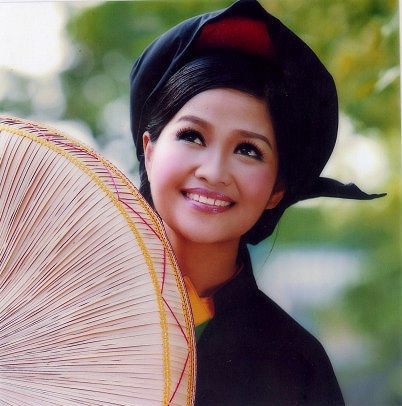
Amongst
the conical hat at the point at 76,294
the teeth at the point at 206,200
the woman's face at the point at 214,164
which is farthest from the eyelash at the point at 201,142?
the conical hat at the point at 76,294

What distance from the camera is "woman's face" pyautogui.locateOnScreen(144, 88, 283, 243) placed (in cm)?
120

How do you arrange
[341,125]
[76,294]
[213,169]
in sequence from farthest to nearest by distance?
[341,125], [213,169], [76,294]

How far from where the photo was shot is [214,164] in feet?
3.92

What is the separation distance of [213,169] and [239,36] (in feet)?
0.92

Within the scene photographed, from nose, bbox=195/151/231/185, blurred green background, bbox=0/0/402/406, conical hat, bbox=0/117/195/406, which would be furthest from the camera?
blurred green background, bbox=0/0/402/406

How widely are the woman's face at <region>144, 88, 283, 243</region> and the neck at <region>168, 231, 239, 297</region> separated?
0.03 meters

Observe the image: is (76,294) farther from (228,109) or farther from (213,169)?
(228,109)

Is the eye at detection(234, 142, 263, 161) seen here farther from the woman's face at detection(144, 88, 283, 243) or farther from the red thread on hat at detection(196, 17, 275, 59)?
the red thread on hat at detection(196, 17, 275, 59)

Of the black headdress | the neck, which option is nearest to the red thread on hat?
the black headdress

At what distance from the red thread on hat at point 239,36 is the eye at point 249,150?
188 mm

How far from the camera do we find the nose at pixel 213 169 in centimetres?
119

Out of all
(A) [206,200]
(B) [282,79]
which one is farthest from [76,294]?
(B) [282,79]

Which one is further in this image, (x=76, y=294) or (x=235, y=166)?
(x=235, y=166)

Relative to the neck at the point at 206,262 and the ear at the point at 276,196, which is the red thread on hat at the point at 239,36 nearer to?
the ear at the point at 276,196
